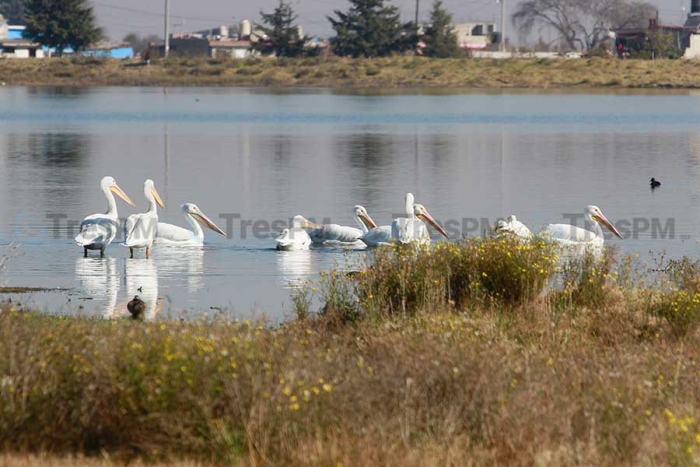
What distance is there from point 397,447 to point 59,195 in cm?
1826

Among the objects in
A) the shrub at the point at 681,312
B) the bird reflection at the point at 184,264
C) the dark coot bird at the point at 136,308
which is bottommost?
the bird reflection at the point at 184,264

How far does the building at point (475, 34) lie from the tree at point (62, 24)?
46.7m

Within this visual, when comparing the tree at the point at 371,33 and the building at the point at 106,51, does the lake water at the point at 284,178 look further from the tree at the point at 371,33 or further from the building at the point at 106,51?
the building at the point at 106,51

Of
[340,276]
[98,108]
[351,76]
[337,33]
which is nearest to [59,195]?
[340,276]

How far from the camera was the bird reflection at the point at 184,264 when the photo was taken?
13.8 meters

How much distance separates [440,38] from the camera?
323ft

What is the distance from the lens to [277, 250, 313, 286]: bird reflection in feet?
45.7

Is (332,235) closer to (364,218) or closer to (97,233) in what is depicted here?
(364,218)

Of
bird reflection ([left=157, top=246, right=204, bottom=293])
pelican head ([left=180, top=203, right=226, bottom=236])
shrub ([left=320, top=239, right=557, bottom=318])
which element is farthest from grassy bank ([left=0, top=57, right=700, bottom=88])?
shrub ([left=320, top=239, right=557, bottom=318])

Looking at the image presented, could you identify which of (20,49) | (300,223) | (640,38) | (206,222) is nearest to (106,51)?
(20,49)

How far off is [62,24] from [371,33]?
25.4 metres

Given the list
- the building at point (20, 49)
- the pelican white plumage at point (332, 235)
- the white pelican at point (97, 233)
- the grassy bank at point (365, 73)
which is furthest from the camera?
the building at point (20, 49)

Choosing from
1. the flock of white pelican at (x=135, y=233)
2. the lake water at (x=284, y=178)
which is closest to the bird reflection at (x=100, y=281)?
the lake water at (x=284, y=178)

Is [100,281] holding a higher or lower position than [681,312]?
lower
